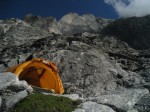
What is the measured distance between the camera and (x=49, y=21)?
13612 cm

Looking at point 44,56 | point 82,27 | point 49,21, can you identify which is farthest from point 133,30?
point 44,56

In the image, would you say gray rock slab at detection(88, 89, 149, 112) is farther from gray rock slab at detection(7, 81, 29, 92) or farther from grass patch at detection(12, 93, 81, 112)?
gray rock slab at detection(7, 81, 29, 92)

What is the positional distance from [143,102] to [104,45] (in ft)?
63.1

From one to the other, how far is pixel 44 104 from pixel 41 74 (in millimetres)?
8951

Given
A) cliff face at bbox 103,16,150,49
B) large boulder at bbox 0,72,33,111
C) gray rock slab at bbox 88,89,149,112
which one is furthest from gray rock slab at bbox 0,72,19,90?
cliff face at bbox 103,16,150,49

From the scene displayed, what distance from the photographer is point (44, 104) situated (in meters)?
15.0

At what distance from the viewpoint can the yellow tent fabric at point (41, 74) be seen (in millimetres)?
22547

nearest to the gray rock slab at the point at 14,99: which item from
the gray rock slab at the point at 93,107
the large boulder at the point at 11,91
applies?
the large boulder at the point at 11,91

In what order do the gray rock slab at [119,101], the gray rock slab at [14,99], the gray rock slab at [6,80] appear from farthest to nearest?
the gray rock slab at [6,80] < the gray rock slab at [119,101] < the gray rock slab at [14,99]

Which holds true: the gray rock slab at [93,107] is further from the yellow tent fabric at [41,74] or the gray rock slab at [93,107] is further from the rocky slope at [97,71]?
the yellow tent fabric at [41,74]

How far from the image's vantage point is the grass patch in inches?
576

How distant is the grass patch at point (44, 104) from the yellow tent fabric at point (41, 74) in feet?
20.4

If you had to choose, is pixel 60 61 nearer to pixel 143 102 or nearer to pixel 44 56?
pixel 44 56

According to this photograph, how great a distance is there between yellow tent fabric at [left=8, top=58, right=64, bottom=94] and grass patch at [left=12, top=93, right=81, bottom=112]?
621 cm
